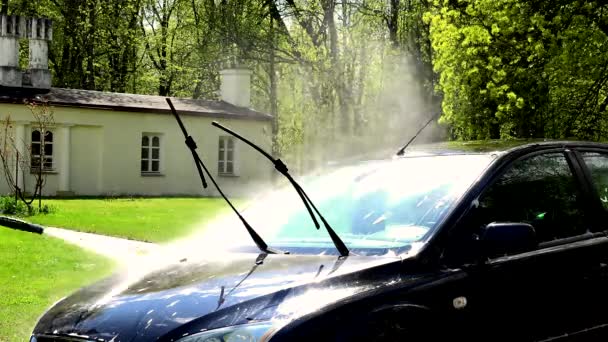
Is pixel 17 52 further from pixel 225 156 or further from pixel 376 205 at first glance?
pixel 376 205

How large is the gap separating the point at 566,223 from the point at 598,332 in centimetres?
64

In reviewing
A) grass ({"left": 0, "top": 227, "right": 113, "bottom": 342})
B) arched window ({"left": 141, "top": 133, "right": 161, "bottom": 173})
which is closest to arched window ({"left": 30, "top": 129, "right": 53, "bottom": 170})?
arched window ({"left": 141, "top": 133, "right": 161, "bottom": 173})

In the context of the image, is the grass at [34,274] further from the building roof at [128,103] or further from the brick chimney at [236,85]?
the brick chimney at [236,85]

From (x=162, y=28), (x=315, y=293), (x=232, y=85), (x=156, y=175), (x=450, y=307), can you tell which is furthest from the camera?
(x=162, y=28)

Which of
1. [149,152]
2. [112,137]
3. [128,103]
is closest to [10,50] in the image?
[128,103]

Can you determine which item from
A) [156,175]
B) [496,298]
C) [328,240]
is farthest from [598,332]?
[156,175]

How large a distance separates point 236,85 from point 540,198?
3234 centimetres

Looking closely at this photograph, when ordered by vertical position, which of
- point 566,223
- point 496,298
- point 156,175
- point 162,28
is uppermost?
point 162,28

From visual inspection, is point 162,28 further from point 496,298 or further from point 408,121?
point 496,298

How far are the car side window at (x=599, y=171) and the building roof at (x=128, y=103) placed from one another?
80.4 ft

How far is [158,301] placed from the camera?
3.44m

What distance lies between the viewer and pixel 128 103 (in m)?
31.0

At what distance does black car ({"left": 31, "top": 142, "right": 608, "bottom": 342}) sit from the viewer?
3.29 metres

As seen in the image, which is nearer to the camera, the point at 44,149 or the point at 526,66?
the point at 526,66
